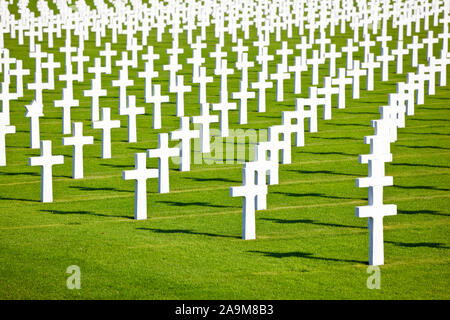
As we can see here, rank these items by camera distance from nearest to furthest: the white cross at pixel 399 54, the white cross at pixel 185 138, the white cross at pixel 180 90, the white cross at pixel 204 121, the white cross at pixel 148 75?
the white cross at pixel 185 138
the white cross at pixel 204 121
the white cross at pixel 180 90
the white cross at pixel 148 75
the white cross at pixel 399 54

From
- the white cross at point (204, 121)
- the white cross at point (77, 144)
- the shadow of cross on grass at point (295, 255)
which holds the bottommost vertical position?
the shadow of cross on grass at point (295, 255)

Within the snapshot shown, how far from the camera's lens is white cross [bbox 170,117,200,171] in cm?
1397

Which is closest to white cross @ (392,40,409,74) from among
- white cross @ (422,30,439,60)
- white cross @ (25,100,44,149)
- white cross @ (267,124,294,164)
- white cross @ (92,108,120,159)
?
white cross @ (422,30,439,60)

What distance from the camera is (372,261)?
9852 millimetres

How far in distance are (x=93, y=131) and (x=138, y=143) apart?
1290mm

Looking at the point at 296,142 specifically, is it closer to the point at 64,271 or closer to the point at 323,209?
the point at 323,209

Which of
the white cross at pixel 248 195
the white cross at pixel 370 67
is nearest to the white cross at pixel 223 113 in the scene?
the white cross at pixel 370 67

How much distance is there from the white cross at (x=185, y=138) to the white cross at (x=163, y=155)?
3.54 ft

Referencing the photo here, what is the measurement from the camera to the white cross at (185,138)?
550 inches

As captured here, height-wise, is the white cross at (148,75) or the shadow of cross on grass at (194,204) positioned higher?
the white cross at (148,75)

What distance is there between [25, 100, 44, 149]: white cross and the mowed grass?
0.67ft

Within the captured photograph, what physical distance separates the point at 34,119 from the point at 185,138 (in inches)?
117

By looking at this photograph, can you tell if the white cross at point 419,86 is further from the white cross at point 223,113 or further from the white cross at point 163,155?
the white cross at point 163,155

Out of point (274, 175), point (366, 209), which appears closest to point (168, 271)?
point (366, 209)
